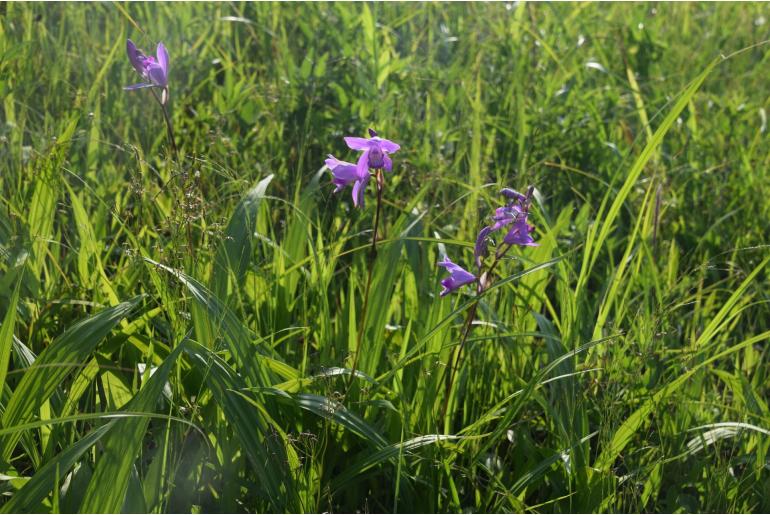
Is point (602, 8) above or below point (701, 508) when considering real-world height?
above

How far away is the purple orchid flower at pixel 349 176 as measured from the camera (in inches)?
64.6

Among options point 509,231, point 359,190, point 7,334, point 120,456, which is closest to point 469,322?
point 509,231

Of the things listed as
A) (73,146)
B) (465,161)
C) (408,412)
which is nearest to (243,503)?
(408,412)

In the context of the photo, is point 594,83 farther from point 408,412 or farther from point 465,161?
point 408,412

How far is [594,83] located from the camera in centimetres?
369

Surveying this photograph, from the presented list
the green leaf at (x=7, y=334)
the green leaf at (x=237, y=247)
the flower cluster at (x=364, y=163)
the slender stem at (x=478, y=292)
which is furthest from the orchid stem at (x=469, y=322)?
the green leaf at (x=7, y=334)

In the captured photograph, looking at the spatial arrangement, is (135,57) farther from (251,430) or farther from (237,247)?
(251,430)

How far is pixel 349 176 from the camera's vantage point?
1.66m

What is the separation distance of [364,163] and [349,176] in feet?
0.18

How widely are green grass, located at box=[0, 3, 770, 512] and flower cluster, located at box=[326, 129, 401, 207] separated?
198 millimetres


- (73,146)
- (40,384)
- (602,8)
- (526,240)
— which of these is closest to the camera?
(40,384)

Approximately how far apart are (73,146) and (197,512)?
1.41 metres

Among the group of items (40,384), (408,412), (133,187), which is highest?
(133,187)

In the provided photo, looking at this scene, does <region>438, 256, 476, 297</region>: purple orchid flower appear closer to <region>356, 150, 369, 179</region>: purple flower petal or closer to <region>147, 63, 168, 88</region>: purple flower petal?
Answer: <region>356, 150, 369, 179</region>: purple flower petal
